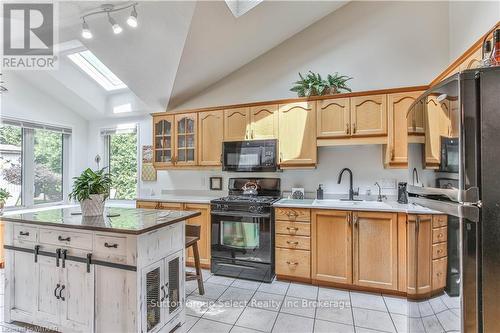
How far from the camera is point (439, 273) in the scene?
119cm

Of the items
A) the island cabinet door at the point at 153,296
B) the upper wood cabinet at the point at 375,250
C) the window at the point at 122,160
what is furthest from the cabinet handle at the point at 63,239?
the window at the point at 122,160

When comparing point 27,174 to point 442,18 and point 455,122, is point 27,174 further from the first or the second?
point 442,18

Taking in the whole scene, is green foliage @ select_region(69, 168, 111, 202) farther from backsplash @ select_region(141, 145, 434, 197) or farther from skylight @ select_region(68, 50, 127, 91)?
skylight @ select_region(68, 50, 127, 91)

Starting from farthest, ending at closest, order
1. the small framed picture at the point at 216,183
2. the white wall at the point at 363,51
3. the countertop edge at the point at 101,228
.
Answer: the small framed picture at the point at 216,183
the white wall at the point at 363,51
the countertop edge at the point at 101,228

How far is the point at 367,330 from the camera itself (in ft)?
6.79

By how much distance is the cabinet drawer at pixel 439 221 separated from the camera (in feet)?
3.69

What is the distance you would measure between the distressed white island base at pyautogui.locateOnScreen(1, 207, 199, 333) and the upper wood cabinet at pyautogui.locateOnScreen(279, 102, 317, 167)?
5.06 ft

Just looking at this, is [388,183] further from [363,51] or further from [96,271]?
[96,271]

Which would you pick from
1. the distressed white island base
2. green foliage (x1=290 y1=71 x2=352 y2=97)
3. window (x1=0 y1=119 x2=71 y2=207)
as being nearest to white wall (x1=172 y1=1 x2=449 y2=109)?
green foliage (x1=290 y1=71 x2=352 y2=97)

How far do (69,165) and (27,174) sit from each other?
0.68 meters

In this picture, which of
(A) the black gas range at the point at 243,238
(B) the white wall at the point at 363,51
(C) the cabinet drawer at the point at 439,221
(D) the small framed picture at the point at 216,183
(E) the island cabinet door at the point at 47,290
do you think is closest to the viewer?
(C) the cabinet drawer at the point at 439,221

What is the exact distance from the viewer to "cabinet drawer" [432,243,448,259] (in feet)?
3.75

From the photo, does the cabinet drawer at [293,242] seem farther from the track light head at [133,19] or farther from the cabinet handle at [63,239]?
the track light head at [133,19]

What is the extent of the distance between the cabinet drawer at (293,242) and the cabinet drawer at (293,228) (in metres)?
0.05
